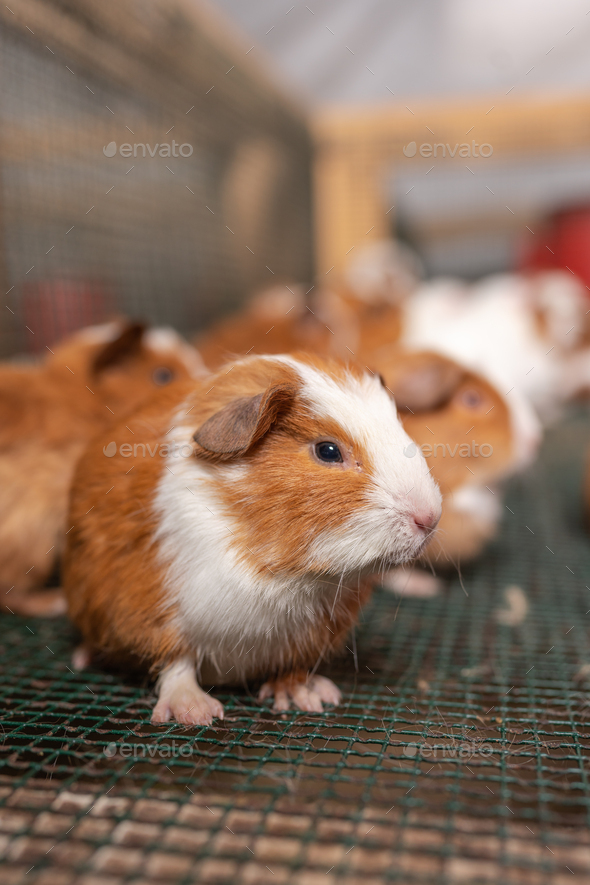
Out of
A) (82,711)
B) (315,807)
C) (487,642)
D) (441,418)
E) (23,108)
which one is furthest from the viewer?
(23,108)

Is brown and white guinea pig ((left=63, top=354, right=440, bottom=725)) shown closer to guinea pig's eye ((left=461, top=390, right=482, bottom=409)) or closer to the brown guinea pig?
guinea pig's eye ((left=461, top=390, right=482, bottom=409))

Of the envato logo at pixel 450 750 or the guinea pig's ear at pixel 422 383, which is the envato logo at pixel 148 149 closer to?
the guinea pig's ear at pixel 422 383

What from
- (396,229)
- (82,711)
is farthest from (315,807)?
(396,229)

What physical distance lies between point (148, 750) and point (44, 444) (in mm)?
962

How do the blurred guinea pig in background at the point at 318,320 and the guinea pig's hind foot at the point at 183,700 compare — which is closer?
the guinea pig's hind foot at the point at 183,700

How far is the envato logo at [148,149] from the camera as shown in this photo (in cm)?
261

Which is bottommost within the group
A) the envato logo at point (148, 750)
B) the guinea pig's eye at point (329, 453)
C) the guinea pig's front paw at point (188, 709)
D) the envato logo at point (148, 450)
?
the envato logo at point (148, 750)

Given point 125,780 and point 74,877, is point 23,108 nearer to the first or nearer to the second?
point 125,780

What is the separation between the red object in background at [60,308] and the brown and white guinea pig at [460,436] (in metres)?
1.28

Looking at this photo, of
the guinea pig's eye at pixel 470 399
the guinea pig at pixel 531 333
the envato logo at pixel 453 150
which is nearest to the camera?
the guinea pig's eye at pixel 470 399

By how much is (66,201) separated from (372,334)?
6.82 feet

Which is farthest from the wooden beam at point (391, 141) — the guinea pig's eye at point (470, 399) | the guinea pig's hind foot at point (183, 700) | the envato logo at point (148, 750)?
the envato logo at point (148, 750)

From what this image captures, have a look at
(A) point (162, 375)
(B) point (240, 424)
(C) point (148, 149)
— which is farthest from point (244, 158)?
(B) point (240, 424)

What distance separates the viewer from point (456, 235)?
5.32m
